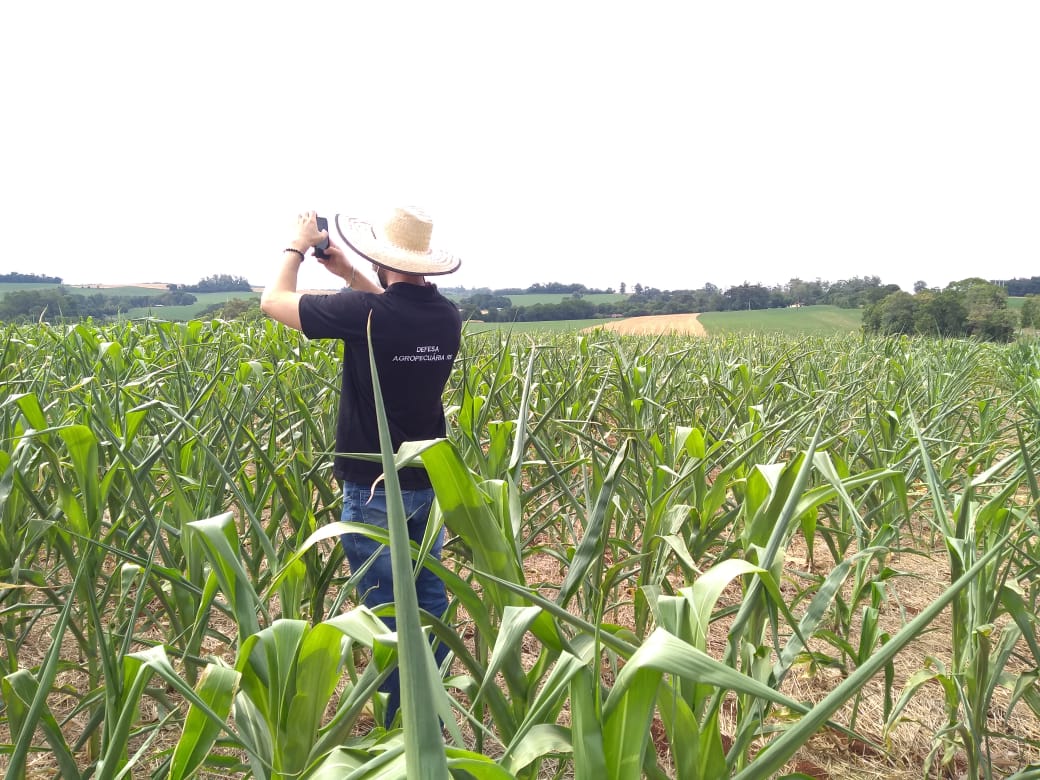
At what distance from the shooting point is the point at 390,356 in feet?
5.29

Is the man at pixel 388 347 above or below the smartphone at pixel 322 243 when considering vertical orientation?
below

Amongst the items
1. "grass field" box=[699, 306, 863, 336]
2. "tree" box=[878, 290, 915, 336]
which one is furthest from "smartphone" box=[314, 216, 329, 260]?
"grass field" box=[699, 306, 863, 336]

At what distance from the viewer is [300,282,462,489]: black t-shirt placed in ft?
5.23

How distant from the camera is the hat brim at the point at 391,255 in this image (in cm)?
160

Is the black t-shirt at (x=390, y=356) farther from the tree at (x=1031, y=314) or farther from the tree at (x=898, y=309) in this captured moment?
the tree at (x=1031, y=314)

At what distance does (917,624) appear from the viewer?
19.1 inches

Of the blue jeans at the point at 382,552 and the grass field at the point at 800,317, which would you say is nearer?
the blue jeans at the point at 382,552

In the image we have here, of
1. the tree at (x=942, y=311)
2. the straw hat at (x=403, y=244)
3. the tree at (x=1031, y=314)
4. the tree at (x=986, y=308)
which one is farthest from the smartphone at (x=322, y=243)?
the tree at (x=1031, y=314)

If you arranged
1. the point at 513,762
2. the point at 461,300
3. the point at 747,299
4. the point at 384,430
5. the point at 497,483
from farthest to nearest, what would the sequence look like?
the point at 747,299 < the point at 461,300 < the point at 497,483 < the point at 513,762 < the point at 384,430

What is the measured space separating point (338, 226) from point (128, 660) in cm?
128

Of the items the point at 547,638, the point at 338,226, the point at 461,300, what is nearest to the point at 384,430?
the point at 547,638

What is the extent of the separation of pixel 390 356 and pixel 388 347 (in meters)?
0.03

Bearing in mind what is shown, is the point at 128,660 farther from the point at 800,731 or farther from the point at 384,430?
the point at 800,731

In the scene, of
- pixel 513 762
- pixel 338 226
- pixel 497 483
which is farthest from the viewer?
pixel 338 226
